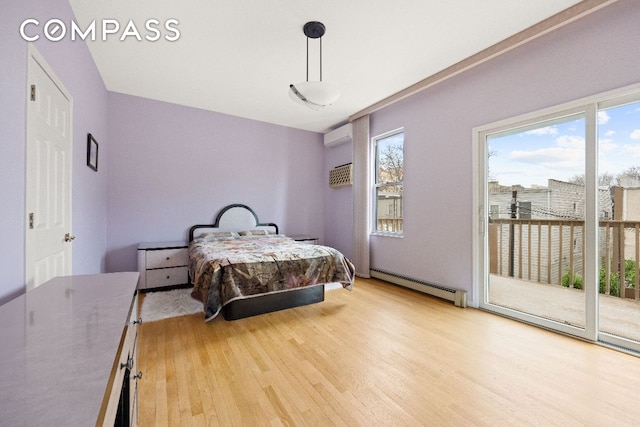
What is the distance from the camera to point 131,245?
152 inches

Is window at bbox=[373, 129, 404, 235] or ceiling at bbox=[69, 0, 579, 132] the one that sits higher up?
ceiling at bbox=[69, 0, 579, 132]

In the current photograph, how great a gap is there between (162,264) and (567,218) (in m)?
4.59

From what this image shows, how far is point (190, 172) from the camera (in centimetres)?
426

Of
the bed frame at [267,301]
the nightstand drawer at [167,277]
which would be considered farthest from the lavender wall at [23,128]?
the bed frame at [267,301]

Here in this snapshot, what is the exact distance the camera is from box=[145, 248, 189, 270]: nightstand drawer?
11.7ft

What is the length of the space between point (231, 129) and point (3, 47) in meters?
3.40

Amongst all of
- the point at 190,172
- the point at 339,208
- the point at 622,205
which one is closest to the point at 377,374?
the point at 622,205

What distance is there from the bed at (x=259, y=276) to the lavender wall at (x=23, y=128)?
1.10 metres

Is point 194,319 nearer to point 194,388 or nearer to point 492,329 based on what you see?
point 194,388

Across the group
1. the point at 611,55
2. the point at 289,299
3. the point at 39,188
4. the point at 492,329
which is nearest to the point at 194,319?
the point at 289,299

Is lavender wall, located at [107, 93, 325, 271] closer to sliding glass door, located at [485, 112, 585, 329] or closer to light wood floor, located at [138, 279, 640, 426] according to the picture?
light wood floor, located at [138, 279, 640, 426]

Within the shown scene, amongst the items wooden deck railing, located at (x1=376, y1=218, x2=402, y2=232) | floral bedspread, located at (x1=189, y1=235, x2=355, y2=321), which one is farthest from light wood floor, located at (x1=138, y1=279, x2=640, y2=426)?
wooden deck railing, located at (x1=376, y1=218, x2=402, y2=232)

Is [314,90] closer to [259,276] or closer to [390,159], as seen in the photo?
[259,276]

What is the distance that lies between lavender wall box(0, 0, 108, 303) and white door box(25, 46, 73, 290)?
0.07 metres
